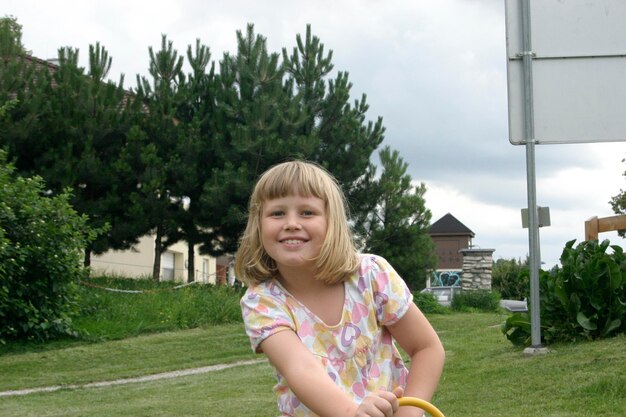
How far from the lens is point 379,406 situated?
6.61 ft

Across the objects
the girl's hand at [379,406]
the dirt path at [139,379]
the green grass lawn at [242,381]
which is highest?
the girl's hand at [379,406]

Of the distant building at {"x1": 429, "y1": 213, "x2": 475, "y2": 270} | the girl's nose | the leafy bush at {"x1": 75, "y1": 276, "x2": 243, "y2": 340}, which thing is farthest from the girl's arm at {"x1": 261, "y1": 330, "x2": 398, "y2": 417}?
the distant building at {"x1": 429, "y1": 213, "x2": 475, "y2": 270}

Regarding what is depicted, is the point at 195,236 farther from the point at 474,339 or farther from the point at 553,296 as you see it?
the point at 553,296

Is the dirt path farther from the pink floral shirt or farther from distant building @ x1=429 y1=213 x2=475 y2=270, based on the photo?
distant building @ x1=429 y1=213 x2=475 y2=270

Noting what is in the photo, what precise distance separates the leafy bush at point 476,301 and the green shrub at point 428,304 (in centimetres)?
165

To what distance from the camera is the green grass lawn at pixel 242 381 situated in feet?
21.4

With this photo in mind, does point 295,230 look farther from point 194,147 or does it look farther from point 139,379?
point 194,147

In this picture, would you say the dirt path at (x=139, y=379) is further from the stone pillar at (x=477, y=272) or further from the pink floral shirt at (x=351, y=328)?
the stone pillar at (x=477, y=272)

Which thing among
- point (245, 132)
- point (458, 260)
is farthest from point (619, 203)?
point (458, 260)

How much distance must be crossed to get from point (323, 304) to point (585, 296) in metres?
6.61

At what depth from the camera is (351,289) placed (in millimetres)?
2602

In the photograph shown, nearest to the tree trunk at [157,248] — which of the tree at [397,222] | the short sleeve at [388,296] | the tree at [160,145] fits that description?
the tree at [160,145]

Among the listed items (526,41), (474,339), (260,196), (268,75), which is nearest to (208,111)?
(268,75)

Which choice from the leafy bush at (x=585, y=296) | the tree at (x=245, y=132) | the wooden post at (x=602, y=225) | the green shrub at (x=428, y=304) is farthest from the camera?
the green shrub at (x=428, y=304)
